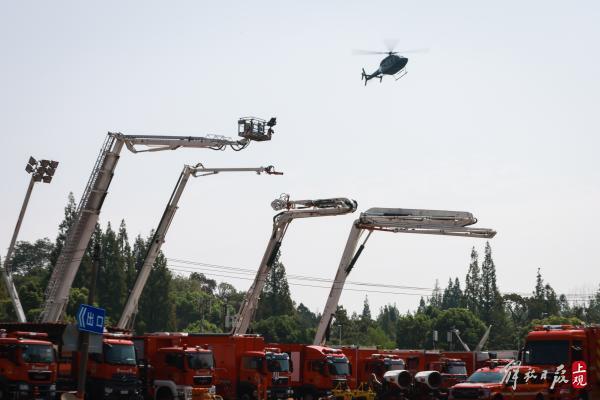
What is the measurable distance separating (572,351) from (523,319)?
125 meters

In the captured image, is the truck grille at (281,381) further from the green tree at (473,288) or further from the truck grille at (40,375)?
the green tree at (473,288)

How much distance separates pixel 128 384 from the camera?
36250 millimetres

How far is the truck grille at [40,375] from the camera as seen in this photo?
32500mm

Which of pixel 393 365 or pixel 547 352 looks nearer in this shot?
pixel 547 352

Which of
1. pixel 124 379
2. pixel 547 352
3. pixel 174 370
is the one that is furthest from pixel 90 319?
pixel 174 370

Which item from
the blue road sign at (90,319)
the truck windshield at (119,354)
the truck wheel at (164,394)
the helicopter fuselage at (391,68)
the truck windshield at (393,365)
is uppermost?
the helicopter fuselage at (391,68)

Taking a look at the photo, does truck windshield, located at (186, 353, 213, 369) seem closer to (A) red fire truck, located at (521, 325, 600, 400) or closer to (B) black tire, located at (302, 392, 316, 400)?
(B) black tire, located at (302, 392, 316, 400)

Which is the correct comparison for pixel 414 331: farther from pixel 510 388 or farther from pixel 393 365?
pixel 510 388

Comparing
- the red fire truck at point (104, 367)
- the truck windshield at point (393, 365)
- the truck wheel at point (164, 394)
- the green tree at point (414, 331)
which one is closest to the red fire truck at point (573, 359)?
the truck wheel at point (164, 394)

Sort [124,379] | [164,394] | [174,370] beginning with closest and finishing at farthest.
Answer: [124,379] < [164,394] < [174,370]

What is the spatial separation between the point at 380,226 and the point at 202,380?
20.4m

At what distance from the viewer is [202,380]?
3934 centimetres

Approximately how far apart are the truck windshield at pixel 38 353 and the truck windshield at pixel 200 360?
24.3ft

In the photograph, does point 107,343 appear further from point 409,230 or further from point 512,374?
point 409,230
